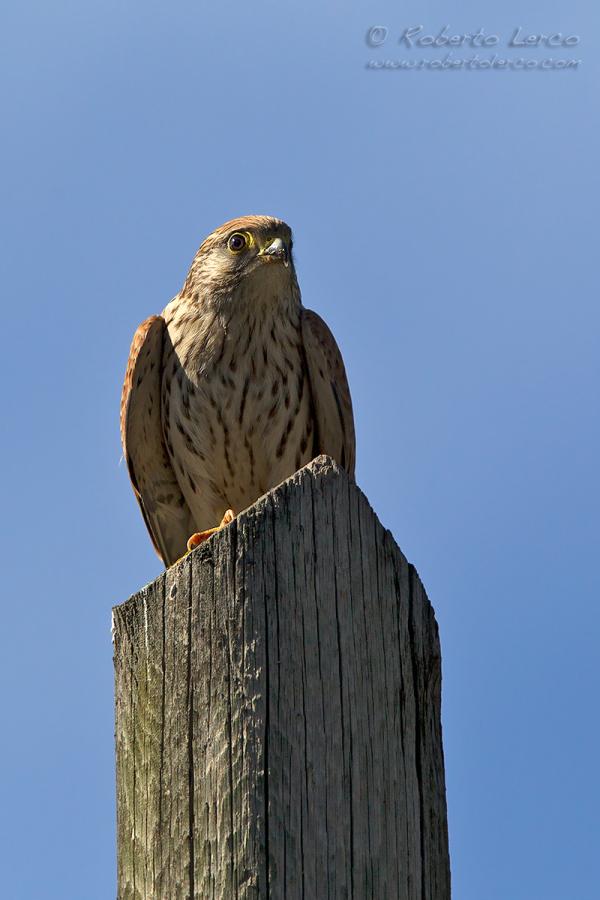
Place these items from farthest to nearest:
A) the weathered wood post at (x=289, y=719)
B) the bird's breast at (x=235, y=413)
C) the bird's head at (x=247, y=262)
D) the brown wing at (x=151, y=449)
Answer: the bird's head at (x=247, y=262) < the brown wing at (x=151, y=449) < the bird's breast at (x=235, y=413) < the weathered wood post at (x=289, y=719)

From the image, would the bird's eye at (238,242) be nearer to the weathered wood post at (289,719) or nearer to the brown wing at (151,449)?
the brown wing at (151,449)

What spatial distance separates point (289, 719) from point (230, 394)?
293cm

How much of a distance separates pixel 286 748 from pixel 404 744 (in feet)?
0.84

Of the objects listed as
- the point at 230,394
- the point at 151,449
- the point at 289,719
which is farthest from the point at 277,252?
the point at 289,719

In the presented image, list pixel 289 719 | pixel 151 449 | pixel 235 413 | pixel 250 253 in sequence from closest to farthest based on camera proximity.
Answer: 1. pixel 289 719
2. pixel 235 413
3. pixel 151 449
4. pixel 250 253

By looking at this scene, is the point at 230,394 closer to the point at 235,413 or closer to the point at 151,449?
the point at 235,413

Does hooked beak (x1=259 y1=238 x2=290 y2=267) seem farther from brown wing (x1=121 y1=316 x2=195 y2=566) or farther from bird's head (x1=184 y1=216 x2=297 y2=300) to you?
brown wing (x1=121 y1=316 x2=195 y2=566)

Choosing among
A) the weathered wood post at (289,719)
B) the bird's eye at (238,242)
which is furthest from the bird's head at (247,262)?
the weathered wood post at (289,719)

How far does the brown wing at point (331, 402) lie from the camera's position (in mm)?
5164

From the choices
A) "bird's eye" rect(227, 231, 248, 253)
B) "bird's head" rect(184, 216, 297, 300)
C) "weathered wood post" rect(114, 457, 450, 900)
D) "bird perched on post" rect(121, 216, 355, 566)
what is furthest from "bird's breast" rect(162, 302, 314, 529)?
"weathered wood post" rect(114, 457, 450, 900)

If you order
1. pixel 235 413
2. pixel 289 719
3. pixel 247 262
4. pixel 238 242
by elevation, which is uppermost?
pixel 238 242

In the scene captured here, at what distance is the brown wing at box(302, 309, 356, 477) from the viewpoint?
5164 millimetres

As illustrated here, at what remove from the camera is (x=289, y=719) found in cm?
228

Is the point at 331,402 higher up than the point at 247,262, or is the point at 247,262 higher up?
the point at 247,262
